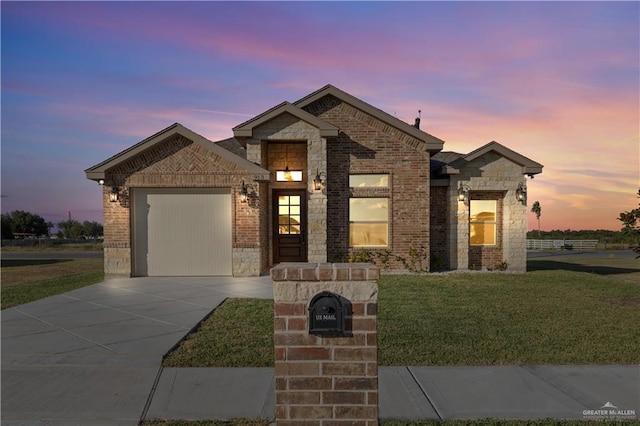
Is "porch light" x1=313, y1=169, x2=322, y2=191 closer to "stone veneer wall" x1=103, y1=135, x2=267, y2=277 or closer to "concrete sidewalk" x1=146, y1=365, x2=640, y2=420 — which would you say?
"stone veneer wall" x1=103, y1=135, x2=267, y2=277

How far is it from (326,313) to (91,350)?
4.06m

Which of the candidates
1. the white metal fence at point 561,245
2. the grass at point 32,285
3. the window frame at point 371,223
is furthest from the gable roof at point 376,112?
the white metal fence at point 561,245

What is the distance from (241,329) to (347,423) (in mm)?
3614

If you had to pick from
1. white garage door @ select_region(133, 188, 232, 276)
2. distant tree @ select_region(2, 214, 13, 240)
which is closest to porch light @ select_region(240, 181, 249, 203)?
white garage door @ select_region(133, 188, 232, 276)

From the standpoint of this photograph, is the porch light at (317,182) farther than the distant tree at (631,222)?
Yes

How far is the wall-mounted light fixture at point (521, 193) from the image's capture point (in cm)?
1327

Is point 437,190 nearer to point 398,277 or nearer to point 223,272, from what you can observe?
point 398,277

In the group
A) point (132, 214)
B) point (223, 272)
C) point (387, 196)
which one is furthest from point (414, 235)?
point (132, 214)

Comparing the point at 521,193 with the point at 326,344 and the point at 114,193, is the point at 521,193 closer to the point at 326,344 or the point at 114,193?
the point at 326,344

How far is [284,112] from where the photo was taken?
1238cm

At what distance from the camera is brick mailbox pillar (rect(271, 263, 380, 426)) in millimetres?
2779

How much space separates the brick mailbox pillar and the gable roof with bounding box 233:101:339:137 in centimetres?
982

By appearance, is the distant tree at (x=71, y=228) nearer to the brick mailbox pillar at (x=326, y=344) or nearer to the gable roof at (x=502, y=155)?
the gable roof at (x=502, y=155)

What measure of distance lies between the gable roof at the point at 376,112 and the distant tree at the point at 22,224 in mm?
58115
